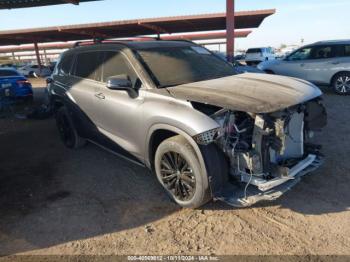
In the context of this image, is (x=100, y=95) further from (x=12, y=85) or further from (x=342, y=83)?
(x=342, y=83)

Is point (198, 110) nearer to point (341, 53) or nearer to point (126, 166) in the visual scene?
point (126, 166)

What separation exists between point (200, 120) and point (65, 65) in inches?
147

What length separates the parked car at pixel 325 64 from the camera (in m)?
9.82

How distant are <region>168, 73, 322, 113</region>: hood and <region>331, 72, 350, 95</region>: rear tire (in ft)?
23.0

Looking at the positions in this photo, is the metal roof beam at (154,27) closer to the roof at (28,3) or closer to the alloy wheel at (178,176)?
the roof at (28,3)

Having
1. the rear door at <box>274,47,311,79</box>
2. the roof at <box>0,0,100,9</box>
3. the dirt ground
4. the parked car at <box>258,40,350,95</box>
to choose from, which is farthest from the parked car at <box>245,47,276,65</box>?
the dirt ground

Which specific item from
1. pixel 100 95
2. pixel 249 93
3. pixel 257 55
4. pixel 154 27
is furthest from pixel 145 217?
pixel 257 55

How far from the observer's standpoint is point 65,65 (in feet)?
19.0

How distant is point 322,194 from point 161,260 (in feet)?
7.29

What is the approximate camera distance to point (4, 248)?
10.4 ft

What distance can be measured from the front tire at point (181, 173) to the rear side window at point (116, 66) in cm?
109

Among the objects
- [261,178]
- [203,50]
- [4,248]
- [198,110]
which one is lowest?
[4,248]

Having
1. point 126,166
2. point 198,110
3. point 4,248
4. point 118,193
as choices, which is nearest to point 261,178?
point 198,110

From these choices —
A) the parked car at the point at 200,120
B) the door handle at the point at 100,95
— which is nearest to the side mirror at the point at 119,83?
the parked car at the point at 200,120
